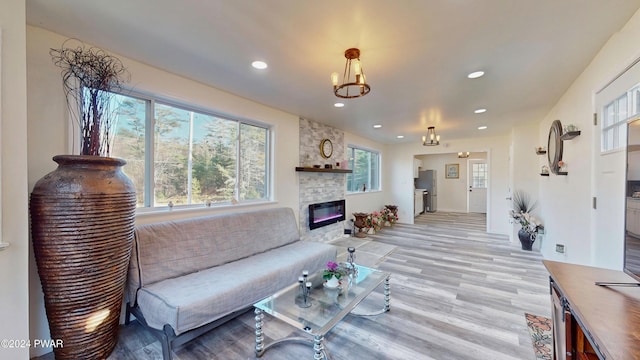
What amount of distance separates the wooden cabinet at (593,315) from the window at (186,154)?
10.2 ft

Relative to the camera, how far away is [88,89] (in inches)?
72.1

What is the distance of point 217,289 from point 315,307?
0.81 metres

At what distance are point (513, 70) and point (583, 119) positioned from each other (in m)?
0.90

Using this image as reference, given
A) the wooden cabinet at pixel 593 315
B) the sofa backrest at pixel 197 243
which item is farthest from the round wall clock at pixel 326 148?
the wooden cabinet at pixel 593 315

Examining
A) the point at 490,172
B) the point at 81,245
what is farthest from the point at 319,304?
the point at 490,172

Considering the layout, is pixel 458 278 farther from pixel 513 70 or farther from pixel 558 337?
pixel 513 70

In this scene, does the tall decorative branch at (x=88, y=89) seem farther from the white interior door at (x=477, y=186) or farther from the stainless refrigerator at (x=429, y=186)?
the white interior door at (x=477, y=186)

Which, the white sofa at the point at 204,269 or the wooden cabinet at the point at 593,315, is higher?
the wooden cabinet at the point at 593,315

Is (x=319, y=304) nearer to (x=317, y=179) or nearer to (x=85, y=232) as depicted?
(x=85, y=232)

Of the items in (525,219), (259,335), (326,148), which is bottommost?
(259,335)

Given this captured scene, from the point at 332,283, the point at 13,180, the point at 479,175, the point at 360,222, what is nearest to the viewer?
the point at 13,180

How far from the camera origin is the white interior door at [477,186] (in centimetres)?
895

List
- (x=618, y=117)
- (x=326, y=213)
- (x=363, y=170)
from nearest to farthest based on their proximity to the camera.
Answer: (x=618, y=117), (x=326, y=213), (x=363, y=170)

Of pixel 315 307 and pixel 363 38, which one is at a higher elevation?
pixel 363 38
